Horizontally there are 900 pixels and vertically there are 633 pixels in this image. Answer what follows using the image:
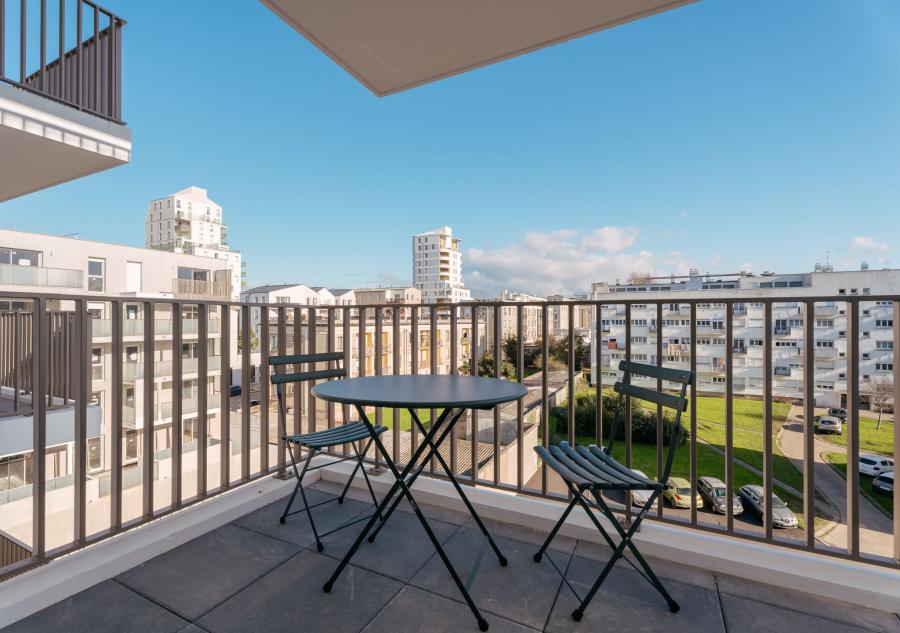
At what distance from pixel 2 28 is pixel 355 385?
175 inches

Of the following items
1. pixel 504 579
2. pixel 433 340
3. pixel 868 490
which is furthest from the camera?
pixel 868 490

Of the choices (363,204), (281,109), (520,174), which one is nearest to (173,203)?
(281,109)

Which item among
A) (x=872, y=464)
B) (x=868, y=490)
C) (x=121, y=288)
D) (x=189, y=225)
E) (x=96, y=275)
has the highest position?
(x=189, y=225)

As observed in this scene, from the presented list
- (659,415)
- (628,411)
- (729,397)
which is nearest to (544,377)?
(628,411)

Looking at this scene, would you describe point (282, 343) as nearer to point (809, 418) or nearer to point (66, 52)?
point (809, 418)

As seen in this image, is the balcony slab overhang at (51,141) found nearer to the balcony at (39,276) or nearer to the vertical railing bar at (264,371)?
the vertical railing bar at (264,371)

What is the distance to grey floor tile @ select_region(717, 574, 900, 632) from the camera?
1482 millimetres

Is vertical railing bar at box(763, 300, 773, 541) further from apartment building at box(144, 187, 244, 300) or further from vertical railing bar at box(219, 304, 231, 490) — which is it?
apartment building at box(144, 187, 244, 300)

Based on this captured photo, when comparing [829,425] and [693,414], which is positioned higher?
[693,414]

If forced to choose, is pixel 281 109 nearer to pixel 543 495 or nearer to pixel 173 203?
pixel 173 203

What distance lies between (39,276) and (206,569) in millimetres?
21096

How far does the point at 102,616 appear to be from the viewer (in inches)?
58.7

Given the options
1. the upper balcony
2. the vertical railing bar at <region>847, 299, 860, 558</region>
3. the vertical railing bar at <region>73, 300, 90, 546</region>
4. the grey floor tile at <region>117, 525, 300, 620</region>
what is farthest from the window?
the vertical railing bar at <region>847, 299, 860, 558</region>

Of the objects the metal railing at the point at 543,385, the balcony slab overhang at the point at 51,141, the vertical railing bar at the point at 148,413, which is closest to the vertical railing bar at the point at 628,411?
the metal railing at the point at 543,385
